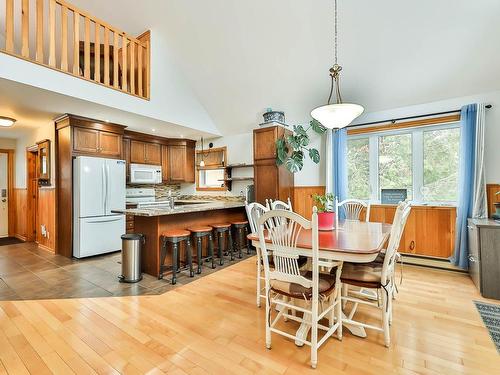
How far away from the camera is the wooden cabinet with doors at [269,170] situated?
470 cm

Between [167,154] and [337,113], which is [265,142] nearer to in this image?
[337,113]

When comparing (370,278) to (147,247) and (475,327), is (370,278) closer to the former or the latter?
(475,327)

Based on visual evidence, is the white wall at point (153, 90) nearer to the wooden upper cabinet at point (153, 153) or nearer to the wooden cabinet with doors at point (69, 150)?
the wooden cabinet with doors at point (69, 150)

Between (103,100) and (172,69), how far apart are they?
164 centimetres

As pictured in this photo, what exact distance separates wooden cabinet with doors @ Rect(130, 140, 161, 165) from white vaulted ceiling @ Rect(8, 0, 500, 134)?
1.82 metres

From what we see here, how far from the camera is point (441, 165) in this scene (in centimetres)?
A: 377

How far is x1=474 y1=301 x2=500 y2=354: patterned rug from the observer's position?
6.63 ft

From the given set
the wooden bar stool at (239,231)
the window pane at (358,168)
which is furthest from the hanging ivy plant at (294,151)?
the wooden bar stool at (239,231)

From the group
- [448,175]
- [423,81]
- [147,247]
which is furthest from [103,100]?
[448,175]

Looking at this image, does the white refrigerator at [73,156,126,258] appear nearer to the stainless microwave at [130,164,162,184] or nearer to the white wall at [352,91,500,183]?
the stainless microwave at [130,164,162,184]

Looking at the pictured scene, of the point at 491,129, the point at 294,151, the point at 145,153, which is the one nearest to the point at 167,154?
the point at 145,153

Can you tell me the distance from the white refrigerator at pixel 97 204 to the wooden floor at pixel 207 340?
1.72m

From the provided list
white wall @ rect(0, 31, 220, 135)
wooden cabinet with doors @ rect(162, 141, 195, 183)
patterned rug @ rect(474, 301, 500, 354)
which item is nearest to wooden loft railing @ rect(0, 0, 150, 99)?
white wall @ rect(0, 31, 220, 135)

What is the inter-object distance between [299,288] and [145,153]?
16.9 ft
